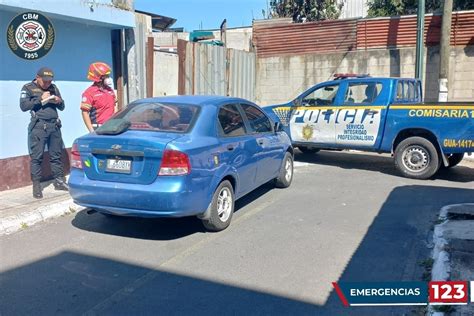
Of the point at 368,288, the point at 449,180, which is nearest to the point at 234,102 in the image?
the point at 368,288

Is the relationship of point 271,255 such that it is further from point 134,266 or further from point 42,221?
point 42,221

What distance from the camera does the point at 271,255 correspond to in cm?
475

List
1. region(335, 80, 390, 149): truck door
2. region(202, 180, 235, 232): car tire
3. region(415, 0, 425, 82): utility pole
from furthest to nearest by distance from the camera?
region(415, 0, 425, 82): utility pole
region(335, 80, 390, 149): truck door
region(202, 180, 235, 232): car tire

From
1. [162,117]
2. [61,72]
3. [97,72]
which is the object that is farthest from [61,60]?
[162,117]

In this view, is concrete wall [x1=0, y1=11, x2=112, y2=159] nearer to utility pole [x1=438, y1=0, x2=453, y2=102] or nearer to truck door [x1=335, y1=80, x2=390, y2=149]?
truck door [x1=335, y1=80, x2=390, y2=149]

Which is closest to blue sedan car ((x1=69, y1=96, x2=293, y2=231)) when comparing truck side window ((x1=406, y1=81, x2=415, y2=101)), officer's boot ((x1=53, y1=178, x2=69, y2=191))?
officer's boot ((x1=53, y1=178, x2=69, y2=191))

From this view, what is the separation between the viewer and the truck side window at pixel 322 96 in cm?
948

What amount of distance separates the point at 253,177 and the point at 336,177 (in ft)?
9.72

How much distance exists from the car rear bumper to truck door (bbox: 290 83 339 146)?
493 cm

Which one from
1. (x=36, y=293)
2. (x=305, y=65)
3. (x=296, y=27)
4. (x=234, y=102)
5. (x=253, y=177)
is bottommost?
(x=36, y=293)

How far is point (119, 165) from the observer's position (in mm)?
4910

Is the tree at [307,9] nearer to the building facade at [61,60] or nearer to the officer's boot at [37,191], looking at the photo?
the building facade at [61,60]

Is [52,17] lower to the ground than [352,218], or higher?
higher

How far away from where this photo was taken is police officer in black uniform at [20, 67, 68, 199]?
6.48 m
